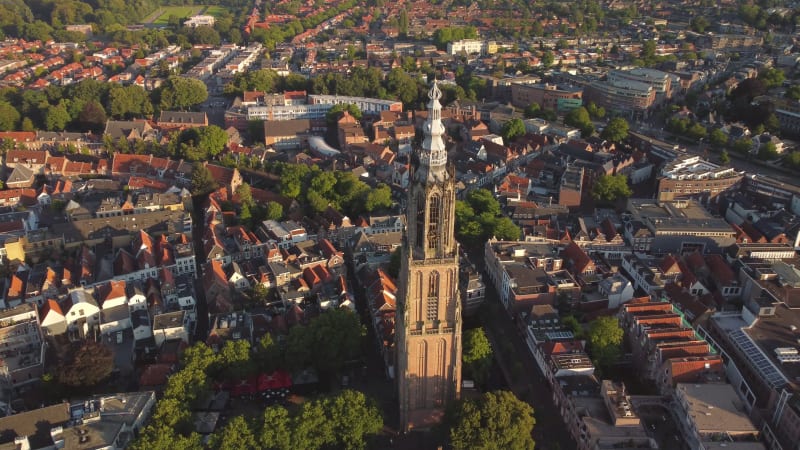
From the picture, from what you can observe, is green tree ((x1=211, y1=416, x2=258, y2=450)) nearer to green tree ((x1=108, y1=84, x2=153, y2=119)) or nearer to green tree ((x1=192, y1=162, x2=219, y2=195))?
green tree ((x1=192, y1=162, x2=219, y2=195))

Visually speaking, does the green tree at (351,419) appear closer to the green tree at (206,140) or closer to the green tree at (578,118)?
the green tree at (206,140)

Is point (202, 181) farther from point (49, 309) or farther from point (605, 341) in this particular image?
point (605, 341)

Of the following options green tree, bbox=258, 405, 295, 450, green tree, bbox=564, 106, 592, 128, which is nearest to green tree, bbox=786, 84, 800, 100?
green tree, bbox=564, 106, 592, 128

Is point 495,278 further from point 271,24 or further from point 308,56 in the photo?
point 271,24

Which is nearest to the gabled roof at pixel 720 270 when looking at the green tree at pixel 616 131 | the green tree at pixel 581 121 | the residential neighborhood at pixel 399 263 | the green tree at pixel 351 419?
the residential neighborhood at pixel 399 263

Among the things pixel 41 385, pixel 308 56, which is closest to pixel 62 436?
A: pixel 41 385

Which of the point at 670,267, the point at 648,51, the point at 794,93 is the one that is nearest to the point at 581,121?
the point at 794,93
